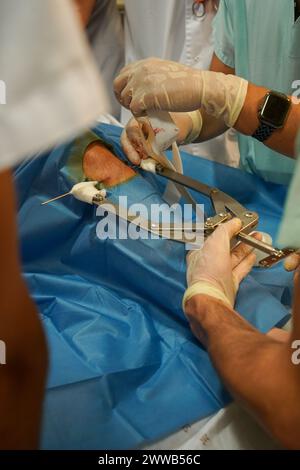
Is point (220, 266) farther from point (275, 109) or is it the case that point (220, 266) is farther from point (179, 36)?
point (179, 36)

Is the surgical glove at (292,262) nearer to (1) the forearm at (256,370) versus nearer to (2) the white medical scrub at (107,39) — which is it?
(1) the forearm at (256,370)

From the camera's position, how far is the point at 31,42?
380 millimetres

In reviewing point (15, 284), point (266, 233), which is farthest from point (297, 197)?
point (266, 233)

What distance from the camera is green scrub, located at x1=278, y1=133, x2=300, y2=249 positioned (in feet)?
1.87

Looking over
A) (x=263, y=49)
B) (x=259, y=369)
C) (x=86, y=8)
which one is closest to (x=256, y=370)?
(x=259, y=369)

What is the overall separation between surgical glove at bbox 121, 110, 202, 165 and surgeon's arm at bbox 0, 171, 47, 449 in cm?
82

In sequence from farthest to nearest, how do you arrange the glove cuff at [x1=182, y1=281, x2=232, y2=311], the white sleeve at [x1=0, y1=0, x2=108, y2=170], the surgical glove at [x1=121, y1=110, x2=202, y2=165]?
1. the surgical glove at [x1=121, y1=110, x2=202, y2=165]
2. the glove cuff at [x1=182, y1=281, x2=232, y2=311]
3. the white sleeve at [x1=0, y1=0, x2=108, y2=170]

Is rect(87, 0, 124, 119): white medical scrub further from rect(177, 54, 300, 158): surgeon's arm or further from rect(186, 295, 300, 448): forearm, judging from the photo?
rect(186, 295, 300, 448): forearm

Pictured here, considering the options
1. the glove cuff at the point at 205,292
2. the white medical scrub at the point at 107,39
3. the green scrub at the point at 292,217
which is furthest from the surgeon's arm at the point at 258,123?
the white medical scrub at the point at 107,39

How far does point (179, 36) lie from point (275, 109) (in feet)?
2.68

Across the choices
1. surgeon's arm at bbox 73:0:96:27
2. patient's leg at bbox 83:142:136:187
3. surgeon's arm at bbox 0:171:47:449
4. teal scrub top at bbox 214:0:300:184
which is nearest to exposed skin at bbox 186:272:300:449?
surgeon's arm at bbox 0:171:47:449

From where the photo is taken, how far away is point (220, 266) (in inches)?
40.4
